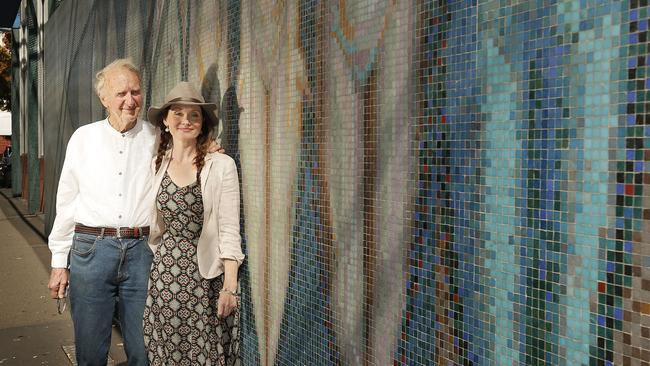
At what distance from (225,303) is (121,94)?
1.16 meters

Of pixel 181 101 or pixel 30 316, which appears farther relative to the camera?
pixel 30 316

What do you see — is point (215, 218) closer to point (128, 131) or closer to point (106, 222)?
point (106, 222)

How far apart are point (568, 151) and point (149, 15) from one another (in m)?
4.62

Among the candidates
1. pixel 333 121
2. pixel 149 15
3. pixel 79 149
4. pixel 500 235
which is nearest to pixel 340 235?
pixel 333 121

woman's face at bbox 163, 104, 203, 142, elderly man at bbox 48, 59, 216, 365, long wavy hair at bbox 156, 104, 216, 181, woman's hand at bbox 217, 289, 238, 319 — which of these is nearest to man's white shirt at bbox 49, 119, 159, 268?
elderly man at bbox 48, 59, 216, 365

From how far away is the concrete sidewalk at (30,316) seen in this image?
17.5 ft

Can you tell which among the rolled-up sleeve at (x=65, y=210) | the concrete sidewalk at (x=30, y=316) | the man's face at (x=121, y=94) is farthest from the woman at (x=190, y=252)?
the concrete sidewalk at (x=30, y=316)

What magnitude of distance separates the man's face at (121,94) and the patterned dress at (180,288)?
388 mm

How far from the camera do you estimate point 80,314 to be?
355 cm

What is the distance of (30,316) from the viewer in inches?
260

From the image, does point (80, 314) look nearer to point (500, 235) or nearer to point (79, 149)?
point (79, 149)

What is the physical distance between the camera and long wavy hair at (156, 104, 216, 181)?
3564mm

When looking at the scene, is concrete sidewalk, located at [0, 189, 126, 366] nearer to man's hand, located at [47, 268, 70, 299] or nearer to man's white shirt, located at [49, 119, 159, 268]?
man's hand, located at [47, 268, 70, 299]

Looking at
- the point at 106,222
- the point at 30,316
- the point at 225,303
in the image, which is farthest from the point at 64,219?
the point at 30,316
